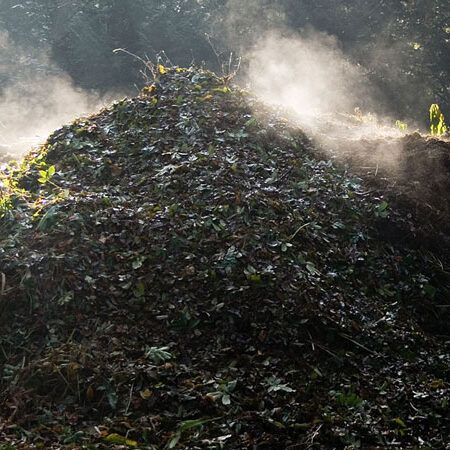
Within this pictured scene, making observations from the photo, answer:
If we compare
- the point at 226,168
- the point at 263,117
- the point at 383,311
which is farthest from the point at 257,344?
the point at 263,117

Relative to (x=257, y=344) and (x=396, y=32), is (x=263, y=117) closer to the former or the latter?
(x=257, y=344)

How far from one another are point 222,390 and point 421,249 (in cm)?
229

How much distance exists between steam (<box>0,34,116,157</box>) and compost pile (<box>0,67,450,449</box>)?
385 inches

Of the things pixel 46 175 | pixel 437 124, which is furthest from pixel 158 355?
pixel 437 124

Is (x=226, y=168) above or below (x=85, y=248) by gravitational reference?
above

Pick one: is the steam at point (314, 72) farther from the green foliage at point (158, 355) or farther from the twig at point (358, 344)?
the green foliage at point (158, 355)

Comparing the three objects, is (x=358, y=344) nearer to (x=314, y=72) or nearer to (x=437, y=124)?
(x=437, y=124)

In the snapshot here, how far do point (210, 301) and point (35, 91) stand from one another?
Answer: 48.0 feet

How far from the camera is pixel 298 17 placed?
17.0m

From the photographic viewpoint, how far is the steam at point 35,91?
1475 centimetres

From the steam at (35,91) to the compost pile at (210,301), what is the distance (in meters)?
9.78

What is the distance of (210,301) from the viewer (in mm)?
3639

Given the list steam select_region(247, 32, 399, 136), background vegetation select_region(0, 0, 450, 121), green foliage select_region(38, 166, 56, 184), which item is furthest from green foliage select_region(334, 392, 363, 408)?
background vegetation select_region(0, 0, 450, 121)

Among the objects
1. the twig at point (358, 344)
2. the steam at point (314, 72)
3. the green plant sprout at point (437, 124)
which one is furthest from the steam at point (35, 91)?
the twig at point (358, 344)
